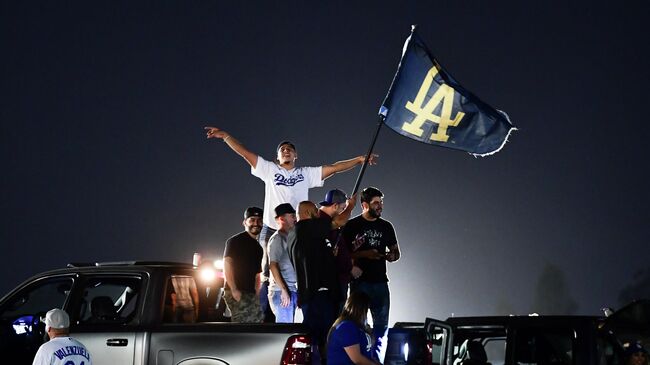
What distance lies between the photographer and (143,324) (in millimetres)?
8375

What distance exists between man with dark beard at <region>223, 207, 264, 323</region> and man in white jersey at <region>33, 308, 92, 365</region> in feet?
6.25

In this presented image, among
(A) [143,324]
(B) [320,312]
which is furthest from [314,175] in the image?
(A) [143,324]

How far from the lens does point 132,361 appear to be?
8.28 m

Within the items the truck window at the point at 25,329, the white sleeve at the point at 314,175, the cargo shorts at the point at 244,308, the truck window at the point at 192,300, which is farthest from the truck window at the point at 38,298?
the white sleeve at the point at 314,175

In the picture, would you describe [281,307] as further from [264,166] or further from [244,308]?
[264,166]

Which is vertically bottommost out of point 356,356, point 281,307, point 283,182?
point 356,356

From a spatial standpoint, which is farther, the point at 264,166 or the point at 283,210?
the point at 264,166

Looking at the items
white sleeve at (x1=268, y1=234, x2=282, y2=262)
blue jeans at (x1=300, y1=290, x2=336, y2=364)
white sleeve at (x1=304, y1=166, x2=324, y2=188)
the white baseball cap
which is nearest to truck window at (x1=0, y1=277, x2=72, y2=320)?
the white baseball cap

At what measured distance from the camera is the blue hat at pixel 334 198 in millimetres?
9070

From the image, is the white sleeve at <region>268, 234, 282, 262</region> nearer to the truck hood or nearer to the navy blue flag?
the navy blue flag

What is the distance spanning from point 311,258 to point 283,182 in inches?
72.2

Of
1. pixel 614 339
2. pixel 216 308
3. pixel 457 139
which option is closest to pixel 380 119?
pixel 457 139

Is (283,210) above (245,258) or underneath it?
above

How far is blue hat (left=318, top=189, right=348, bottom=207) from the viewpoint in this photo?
9.07 m
